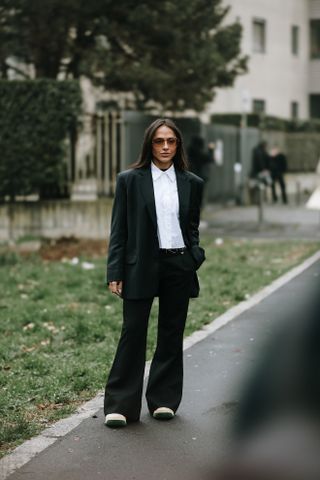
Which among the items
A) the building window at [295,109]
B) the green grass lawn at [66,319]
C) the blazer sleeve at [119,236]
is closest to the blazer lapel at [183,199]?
Result: the blazer sleeve at [119,236]

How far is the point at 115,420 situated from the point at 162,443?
1.32 ft

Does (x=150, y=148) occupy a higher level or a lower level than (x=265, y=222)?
higher

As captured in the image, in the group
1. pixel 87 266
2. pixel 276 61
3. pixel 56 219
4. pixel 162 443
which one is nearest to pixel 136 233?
pixel 162 443

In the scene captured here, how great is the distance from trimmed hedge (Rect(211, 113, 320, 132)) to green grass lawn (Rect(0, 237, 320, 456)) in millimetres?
15199

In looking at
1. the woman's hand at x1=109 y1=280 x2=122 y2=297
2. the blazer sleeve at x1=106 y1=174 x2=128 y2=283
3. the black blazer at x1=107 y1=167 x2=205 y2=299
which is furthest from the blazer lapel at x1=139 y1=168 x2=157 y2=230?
the woman's hand at x1=109 y1=280 x2=122 y2=297

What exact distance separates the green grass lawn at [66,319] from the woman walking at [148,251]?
0.59m

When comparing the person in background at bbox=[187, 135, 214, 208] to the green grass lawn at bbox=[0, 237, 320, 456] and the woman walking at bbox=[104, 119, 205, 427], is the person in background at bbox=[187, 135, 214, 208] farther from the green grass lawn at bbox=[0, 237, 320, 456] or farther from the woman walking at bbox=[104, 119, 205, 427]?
the woman walking at bbox=[104, 119, 205, 427]

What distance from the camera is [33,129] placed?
53.7 ft

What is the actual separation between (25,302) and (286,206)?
16.4 m

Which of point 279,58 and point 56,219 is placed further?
point 279,58

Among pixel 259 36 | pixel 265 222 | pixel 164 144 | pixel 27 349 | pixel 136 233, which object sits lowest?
pixel 27 349

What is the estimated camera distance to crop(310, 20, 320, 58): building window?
45688mm

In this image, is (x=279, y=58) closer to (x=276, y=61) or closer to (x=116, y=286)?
(x=276, y=61)

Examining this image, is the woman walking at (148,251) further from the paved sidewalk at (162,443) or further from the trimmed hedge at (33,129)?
the trimmed hedge at (33,129)
